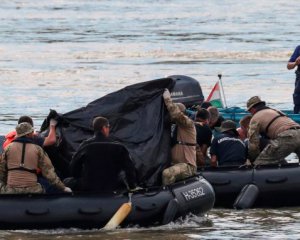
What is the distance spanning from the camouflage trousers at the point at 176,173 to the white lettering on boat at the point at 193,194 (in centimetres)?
37

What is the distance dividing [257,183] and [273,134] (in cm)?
84

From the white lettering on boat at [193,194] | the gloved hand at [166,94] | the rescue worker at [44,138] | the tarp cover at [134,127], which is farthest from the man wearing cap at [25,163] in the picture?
the gloved hand at [166,94]

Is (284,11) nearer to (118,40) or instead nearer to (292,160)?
(118,40)

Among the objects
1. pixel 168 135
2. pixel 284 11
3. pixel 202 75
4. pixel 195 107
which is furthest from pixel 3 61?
pixel 284 11

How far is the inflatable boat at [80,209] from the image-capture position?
1573 centimetres

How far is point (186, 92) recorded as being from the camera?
2272 centimetres

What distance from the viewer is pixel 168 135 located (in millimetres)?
17047

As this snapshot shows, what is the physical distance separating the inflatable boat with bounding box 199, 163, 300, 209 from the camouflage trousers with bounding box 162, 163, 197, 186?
108 centimetres

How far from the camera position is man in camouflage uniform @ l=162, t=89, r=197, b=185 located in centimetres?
1670

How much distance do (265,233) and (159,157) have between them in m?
1.86

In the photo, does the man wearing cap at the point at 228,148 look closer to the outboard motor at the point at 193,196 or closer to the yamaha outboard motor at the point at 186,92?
the outboard motor at the point at 193,196

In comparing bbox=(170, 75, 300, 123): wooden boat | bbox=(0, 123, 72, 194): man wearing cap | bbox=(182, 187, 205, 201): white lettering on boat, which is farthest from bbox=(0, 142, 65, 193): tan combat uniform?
bbox=(170, 75, 300, 123): wooden boat

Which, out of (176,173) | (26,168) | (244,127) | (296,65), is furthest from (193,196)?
(296,65)

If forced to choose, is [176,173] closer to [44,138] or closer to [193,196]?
[193,196]
